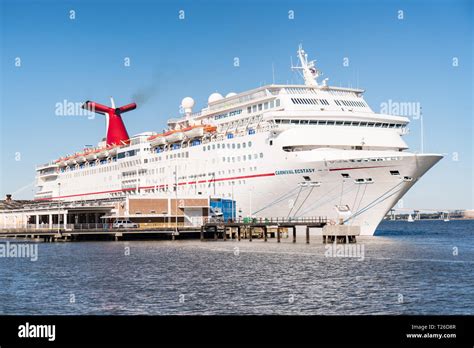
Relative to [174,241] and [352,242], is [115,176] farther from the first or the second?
[352,242]

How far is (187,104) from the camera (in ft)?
285

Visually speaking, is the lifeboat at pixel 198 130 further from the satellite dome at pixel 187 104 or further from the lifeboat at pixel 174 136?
the satellite dome at pixel 187 104

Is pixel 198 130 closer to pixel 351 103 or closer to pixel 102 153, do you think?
pixel 351 103

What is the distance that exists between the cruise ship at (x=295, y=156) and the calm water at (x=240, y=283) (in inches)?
262

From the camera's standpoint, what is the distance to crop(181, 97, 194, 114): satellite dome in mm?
86750

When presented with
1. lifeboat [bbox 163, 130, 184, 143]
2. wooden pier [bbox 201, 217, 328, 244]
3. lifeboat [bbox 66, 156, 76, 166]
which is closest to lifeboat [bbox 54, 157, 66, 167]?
lifeboat [bbox 66, 156, 76, 166]

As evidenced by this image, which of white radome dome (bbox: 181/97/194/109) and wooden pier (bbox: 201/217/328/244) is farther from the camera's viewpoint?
white radome dome (bbox: 181/97/194/109)

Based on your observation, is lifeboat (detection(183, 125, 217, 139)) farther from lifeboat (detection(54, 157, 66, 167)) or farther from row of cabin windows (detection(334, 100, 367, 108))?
lifeboat (detection(54, 157, 66, 167))

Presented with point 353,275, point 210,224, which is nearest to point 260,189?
point 210,224

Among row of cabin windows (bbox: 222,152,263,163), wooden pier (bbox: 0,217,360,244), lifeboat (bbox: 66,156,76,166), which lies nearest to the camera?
row of cabin windows (bbox: 222,152,263,163)

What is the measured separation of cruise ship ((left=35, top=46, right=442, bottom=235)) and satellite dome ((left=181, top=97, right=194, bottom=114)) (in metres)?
2.49

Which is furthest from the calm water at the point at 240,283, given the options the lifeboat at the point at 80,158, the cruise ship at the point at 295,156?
the lifeboat at the point at 80,158
